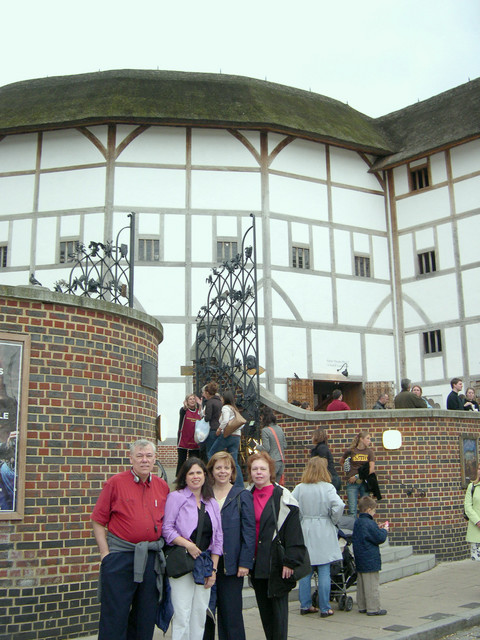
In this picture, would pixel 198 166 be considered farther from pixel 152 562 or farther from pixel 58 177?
pixel 152 562

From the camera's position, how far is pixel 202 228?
19.7 m

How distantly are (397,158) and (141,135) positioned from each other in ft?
24.5

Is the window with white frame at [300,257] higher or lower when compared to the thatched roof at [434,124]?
lower

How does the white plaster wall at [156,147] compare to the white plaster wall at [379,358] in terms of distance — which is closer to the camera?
the white plaster wall at [156,147]

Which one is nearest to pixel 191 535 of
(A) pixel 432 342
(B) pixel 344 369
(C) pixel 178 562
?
(C) pixel 178 562

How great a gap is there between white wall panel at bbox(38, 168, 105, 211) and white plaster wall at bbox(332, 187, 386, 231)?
6.60 m

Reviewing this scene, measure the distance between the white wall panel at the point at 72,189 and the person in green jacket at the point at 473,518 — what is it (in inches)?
533

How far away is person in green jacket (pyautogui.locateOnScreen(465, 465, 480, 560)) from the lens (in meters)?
8.05

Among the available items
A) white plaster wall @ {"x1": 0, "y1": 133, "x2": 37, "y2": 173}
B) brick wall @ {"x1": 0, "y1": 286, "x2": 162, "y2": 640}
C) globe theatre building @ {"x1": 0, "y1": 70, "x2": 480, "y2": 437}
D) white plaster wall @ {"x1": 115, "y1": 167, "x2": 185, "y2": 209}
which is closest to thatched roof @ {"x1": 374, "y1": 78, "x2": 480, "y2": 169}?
globe theatre building @ {"x1": 0, "y1": 70, "x2": 480, "y2": 437}

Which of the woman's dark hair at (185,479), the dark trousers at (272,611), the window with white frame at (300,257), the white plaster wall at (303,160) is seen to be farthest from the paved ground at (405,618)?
the white plaster wall at (303,160)

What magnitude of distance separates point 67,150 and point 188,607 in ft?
54.9

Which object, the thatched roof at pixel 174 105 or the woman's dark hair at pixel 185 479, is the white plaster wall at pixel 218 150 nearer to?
the thatched roof at pixel 174 105

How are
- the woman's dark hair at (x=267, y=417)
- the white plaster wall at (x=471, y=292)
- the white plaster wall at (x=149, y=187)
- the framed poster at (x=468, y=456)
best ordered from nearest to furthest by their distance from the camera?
the woman's dark hair at (x=267, y=417) → the framed poster at (x=468, y=456) → the white plaster wall at (x=149, y=187) → the white plaster wall at (x=471, y=292)

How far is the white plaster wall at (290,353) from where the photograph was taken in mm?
19312
